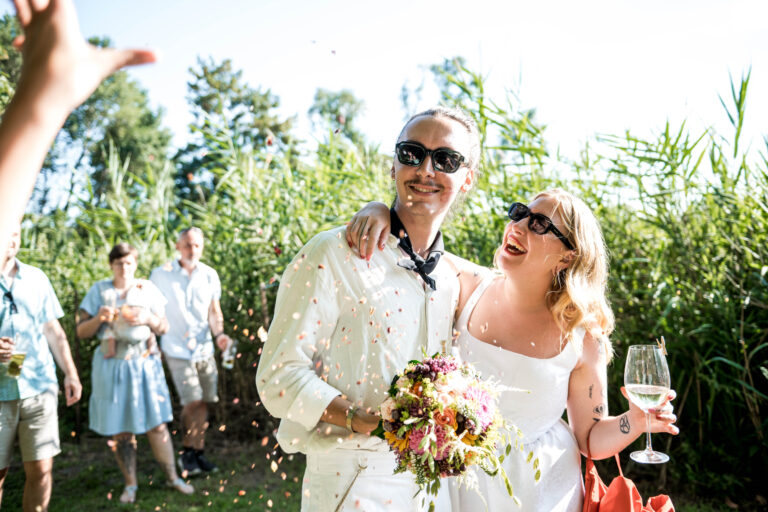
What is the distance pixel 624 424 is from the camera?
97.2 inches

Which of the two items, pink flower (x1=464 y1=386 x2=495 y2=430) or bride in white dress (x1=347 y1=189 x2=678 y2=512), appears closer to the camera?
pink flower (x1=464 y1=386 x2=495 y2=430)

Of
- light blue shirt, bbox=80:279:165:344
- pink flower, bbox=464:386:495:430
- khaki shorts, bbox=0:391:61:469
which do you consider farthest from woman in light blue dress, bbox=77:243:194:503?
pink flower, bbox=464:386:495:430

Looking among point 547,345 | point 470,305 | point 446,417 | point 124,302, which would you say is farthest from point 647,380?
point 124,302

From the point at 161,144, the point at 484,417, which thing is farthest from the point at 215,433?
Result: the point at 161,144

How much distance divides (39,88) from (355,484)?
5.08 ft

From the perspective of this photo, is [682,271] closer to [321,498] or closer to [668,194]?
[668,194]

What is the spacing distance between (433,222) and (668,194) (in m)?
3.21

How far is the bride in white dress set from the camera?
2.47 meters

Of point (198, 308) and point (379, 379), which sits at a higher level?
point (379, 379)

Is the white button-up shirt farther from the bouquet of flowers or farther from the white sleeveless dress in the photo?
the white sleeveless dress

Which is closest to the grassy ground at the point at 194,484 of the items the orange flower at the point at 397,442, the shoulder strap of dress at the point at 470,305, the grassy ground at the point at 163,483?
the grassy ground at the point at 163,483

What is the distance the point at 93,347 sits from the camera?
752 centimetres

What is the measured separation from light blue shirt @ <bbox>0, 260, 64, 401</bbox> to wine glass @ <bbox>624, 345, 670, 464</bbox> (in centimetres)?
381

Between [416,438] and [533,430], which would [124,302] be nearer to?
[533,430]
